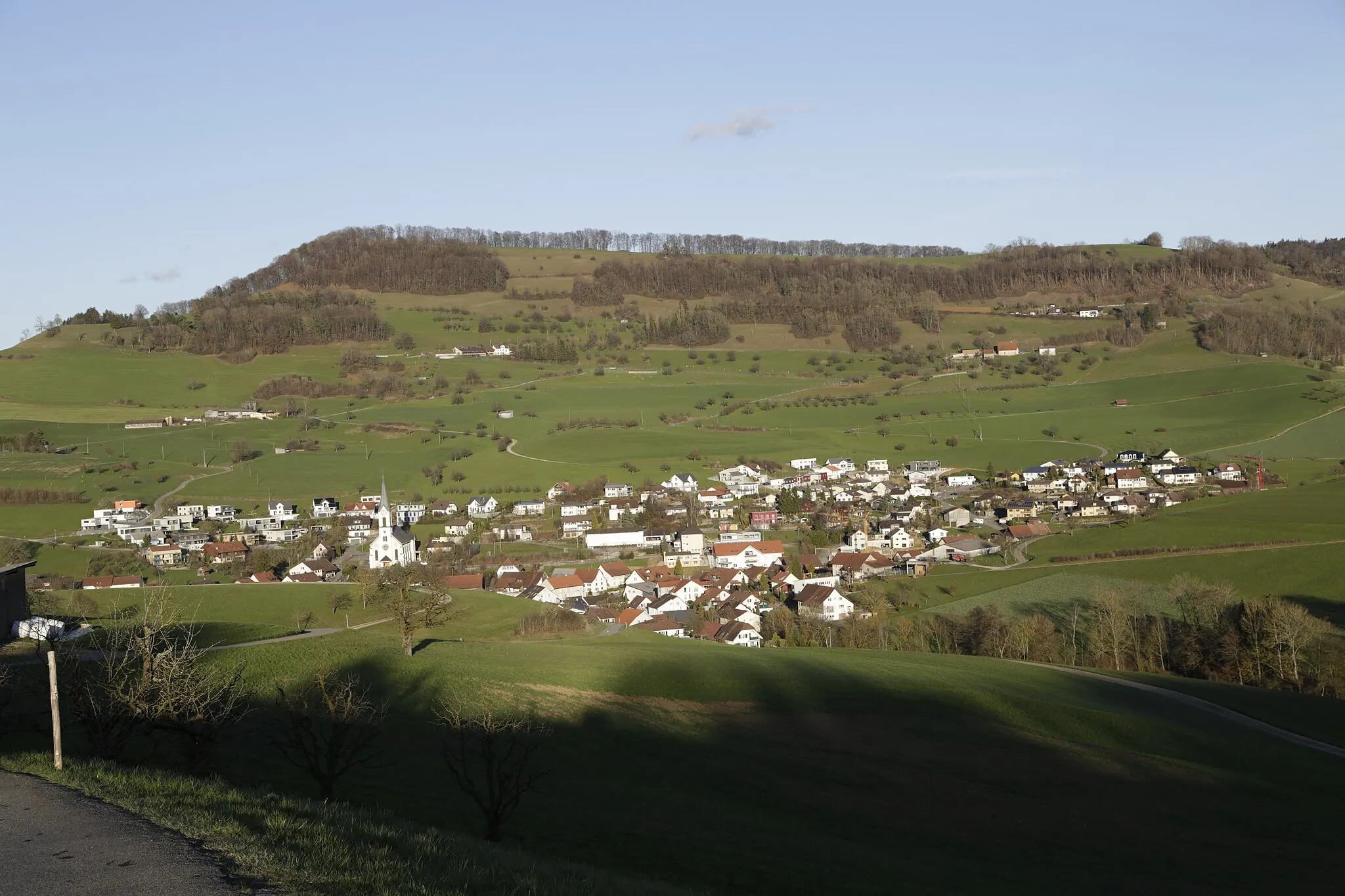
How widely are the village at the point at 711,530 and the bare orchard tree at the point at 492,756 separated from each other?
37.0 m

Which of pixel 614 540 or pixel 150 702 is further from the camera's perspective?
pixel 614 540

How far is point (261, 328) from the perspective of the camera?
588ft

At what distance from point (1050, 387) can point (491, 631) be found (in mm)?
120642

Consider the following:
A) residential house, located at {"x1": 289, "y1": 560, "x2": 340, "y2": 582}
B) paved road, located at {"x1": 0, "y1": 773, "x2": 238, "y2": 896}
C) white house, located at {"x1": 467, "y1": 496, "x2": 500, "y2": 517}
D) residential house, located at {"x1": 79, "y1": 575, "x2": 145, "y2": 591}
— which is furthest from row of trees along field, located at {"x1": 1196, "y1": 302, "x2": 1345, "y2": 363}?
paved road, located at {"x1": 0, "y1": 773, "x2": 238, "y2": 896}

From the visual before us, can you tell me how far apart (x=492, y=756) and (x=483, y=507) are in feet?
277

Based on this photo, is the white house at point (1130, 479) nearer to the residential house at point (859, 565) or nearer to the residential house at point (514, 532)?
the residential house at point (859, 565)

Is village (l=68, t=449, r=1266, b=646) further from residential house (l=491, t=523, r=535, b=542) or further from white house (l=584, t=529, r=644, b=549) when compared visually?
residential house (l=491, t=523, r=535, b=542)

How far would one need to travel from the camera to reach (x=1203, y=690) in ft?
141

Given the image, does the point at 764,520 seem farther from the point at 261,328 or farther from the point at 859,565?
the point at 261,328

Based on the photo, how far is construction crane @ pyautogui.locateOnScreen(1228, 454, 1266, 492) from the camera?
3642 inches

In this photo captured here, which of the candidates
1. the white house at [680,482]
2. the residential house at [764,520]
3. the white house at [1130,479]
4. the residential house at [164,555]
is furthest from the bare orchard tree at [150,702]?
the white house at [1130,479]

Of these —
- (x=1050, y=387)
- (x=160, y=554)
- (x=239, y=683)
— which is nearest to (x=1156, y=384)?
(x=1050, y=387)

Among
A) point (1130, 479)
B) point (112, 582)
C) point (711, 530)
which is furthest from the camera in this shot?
point (1130, 479)

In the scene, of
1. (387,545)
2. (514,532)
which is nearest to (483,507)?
(514,532)
